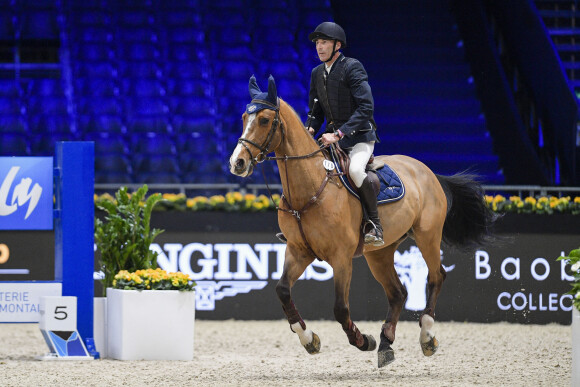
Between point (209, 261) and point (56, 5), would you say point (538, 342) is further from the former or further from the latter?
point (56, 5)

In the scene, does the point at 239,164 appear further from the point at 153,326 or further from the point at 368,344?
the point at 153,326

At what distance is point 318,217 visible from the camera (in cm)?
593

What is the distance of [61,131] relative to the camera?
13656 millimetres

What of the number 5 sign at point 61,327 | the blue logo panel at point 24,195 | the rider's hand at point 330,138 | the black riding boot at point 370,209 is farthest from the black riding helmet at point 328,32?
the number 5 sign at point 61,327

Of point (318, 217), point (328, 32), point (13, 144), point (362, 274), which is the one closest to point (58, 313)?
point (318, 217)

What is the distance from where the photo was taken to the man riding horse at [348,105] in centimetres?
610

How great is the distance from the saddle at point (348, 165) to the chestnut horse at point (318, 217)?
0.41ft

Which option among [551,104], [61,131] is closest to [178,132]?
[61,131]

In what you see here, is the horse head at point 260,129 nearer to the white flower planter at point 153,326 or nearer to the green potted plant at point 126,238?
the white flower planter at point 153,326

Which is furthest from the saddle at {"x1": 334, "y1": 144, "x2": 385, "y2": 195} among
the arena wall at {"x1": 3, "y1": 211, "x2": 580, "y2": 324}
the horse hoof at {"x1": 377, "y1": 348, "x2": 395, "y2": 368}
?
the arena wall at {"x1": 3, "y1": 211, "x2": 580, "y2": 324}

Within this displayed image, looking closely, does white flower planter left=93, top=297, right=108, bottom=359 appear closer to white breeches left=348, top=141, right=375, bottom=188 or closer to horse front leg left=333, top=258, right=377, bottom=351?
horse front leg left=333, top=258, right=377, bottom=351

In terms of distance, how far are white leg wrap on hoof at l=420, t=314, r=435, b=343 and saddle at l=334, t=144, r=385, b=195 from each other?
1.08 metres

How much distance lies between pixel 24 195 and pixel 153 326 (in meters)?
1.55

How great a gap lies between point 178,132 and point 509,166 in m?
5.39
